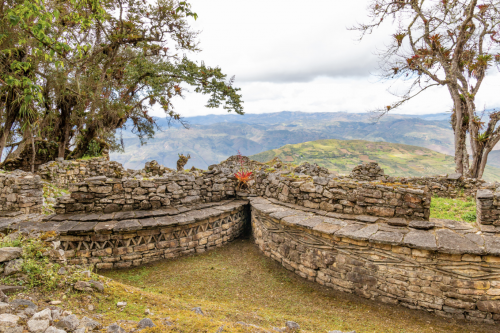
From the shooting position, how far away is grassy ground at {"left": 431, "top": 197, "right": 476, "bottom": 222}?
303 inches

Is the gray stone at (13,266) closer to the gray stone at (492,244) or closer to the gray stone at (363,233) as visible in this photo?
the gray stone at (363,233)

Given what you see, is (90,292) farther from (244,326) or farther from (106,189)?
(106,189)

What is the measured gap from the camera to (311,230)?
586 cm

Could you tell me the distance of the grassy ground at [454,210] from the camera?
7685mm

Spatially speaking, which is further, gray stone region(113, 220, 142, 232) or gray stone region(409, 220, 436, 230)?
gray stone region(113, 220, 142, 232)

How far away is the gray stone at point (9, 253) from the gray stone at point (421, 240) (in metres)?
6.23

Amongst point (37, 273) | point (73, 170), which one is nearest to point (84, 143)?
point (73, 170)

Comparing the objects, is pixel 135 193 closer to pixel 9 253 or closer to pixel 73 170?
pixel 9 253

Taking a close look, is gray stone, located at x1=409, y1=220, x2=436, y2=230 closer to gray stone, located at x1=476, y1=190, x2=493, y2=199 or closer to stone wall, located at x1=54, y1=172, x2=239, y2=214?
gray stone, located at x1=476, y1=190, x2=493, y2=199

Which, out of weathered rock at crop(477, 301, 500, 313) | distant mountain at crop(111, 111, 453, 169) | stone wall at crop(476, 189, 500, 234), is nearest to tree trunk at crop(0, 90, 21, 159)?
weathered rock at crop(477, 301, 500, 313)

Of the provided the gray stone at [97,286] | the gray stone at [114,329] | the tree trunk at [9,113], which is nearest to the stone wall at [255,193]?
the gray stone at [97,286]

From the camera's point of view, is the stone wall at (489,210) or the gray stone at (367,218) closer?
the stone wall at (489,210)

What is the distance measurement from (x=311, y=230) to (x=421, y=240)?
2.22 meters

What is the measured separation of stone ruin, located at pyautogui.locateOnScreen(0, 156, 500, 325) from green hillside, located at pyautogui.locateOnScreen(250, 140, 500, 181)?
3049 cm
